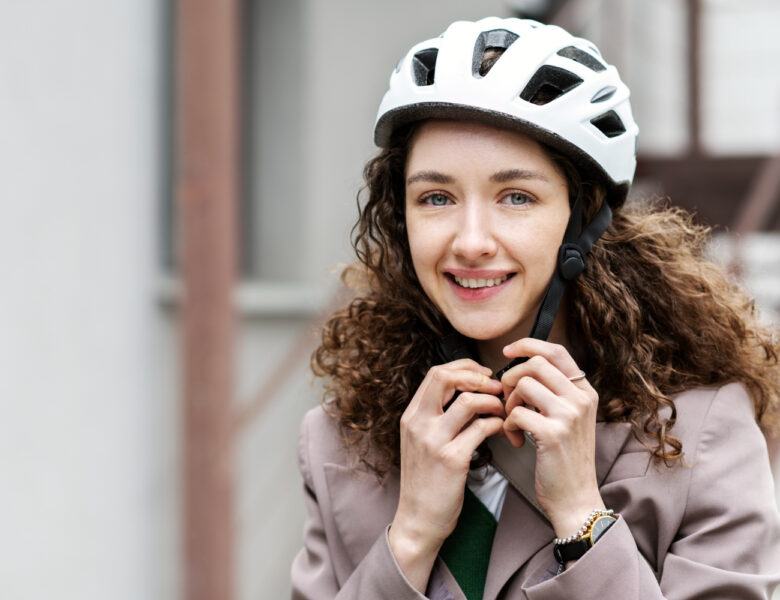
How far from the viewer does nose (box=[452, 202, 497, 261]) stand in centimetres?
192

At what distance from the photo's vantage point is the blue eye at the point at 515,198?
6.44 feet

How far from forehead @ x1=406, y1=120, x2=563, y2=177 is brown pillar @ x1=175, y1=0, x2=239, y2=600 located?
2.73m

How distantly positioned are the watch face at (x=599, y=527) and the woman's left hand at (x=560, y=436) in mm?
24

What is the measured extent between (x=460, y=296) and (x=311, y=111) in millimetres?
4289

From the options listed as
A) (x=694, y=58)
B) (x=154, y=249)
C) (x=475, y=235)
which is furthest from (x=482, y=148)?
(x=694, y=58)

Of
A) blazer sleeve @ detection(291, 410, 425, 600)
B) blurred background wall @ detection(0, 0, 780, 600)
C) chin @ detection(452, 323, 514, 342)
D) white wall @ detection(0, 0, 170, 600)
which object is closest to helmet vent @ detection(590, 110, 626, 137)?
chin @ detection(452, 323, 514, 342)

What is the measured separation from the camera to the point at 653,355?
6.84 ft

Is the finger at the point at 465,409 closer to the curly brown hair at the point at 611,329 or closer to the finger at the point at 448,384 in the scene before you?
the finger at the point at 448,384

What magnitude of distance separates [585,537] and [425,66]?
93 cm

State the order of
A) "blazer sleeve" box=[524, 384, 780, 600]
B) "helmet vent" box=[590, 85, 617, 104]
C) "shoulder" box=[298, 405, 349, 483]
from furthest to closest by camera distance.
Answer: "shoulder" box=[298, 405, 349, 483] < "helmet vent" box=[590, 85, 617, 104] < "blazer sleeve" box=[524, 384, 780, 600]

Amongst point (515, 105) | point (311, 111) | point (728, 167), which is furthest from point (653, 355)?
point (728, 167)

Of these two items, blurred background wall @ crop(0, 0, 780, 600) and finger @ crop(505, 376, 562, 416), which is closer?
finger @ crop(505, 376, 562, 416)

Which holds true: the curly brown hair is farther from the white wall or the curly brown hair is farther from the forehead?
the white wall

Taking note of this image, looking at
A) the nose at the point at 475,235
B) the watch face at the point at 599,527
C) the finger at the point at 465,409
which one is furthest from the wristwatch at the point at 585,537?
the nose at the point at 475,235
